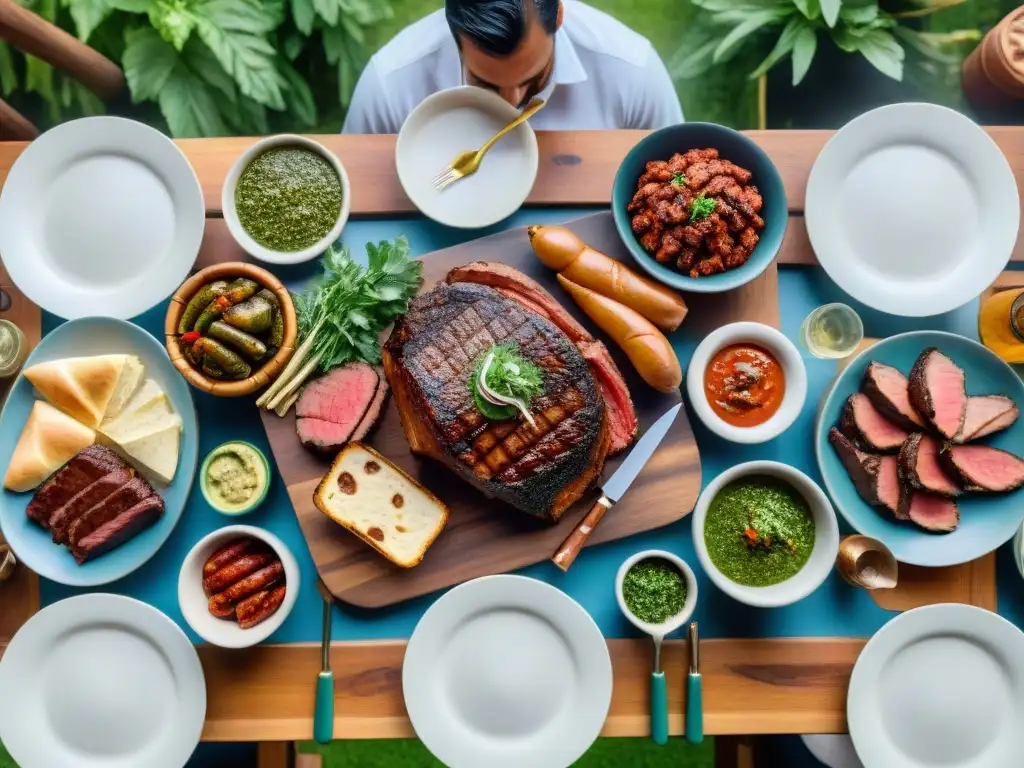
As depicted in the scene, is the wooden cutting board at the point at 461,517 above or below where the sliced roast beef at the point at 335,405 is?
below

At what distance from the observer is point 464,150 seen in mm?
2682

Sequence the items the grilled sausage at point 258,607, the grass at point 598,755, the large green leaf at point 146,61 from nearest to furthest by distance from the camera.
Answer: the grilled sausage at point 258,607 < the large green leaf at point 146,61 < the grass at point 598,755

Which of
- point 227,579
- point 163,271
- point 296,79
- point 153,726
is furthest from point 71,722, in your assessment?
point 296,79

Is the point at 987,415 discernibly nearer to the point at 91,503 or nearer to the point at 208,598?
the point at 208,598

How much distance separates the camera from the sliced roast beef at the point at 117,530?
2.43 metres

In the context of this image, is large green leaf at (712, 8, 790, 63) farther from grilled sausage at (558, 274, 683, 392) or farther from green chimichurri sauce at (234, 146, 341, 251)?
green chimichurri sauce at (234, 146, 341, 251)

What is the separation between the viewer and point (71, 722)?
2494mm

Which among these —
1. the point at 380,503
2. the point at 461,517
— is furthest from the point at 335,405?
the point at 461,517

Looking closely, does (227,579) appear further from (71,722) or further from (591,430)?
(591,430)

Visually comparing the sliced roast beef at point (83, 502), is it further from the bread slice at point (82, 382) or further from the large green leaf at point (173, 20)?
the large green leaf at point (173, 20)

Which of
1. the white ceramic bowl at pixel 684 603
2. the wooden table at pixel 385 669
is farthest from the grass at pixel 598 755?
the white ceramic bowl at pixel 684 603

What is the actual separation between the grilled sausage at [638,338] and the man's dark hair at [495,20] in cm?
77

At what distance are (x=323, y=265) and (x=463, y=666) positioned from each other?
4.62ft

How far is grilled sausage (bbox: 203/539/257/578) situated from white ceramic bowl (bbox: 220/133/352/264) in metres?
0.91
